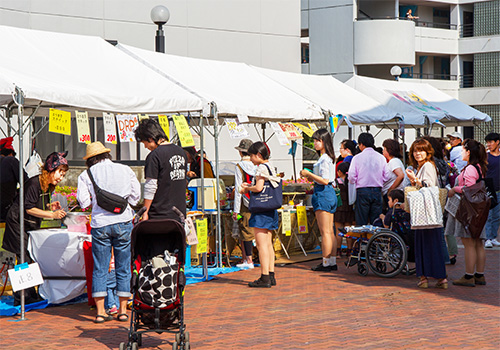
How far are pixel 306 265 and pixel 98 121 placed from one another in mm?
8664

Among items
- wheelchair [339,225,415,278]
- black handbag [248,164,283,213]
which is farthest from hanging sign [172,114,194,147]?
wheelchair [339,225,415,278]

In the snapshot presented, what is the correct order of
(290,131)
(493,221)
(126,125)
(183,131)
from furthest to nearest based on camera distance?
(290,131)
(493,221)
(126,125)
(183,131)

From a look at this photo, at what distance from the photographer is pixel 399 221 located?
34.5 feet

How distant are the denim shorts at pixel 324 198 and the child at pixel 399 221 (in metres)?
0.82

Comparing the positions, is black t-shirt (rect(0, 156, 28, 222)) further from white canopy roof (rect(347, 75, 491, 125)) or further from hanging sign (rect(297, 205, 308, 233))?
white canopy roof (rect(347, 75, 491, 125))

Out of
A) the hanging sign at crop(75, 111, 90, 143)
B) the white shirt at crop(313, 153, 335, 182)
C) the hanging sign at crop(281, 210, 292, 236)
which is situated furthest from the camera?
the hanging sign at crop(281, 210, 292, 236)

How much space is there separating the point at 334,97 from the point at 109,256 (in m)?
8.30

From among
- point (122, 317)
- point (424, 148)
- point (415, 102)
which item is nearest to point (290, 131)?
point (424, 148)

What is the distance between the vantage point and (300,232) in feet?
40.2

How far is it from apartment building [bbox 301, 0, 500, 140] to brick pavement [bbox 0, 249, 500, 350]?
30058 millimetres

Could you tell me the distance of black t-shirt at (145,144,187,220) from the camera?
26.2ft

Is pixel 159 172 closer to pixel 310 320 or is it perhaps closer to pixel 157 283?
pixel 157 283

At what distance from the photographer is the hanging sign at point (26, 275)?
7.79 m

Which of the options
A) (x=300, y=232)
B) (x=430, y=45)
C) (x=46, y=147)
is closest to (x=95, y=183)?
(x=300, y=232)
